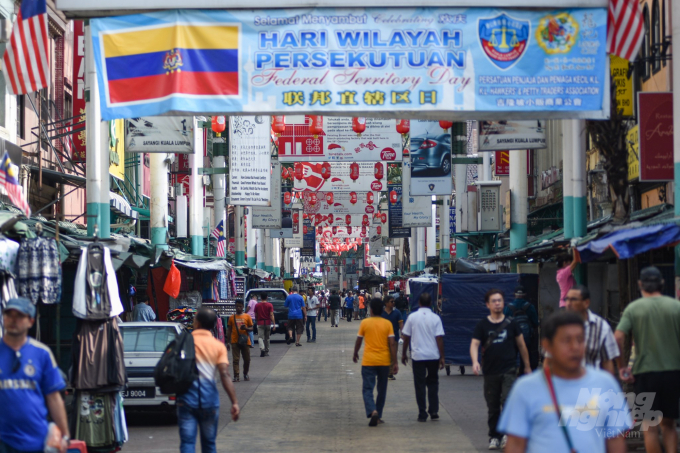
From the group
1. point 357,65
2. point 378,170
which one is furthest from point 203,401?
point 378,170

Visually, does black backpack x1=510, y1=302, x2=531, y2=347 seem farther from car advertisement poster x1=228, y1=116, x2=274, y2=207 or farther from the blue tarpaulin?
car advertisement poster x1=228, y1=116, x2=274, y2=207

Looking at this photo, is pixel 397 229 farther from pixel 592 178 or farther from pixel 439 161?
pixel 592 178

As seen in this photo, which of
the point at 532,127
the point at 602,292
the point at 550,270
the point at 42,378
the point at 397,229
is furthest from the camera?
the point at 397,229

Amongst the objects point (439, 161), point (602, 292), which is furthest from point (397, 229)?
point (602, 292)

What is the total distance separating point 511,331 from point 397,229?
116 feet

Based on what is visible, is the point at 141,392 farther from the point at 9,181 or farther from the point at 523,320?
the point at 523,320

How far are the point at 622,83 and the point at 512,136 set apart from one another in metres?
3.05

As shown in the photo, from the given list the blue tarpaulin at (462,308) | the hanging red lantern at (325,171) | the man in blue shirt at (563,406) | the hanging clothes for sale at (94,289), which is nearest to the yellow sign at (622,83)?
the blue tarpaulin at (462,308)

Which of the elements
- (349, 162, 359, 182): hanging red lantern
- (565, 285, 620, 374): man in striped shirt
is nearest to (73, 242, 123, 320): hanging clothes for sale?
(565, 285, 620, 374): man in striped shirt

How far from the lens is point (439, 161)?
2745 centimetres

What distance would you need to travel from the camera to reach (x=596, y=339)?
28.0 feet

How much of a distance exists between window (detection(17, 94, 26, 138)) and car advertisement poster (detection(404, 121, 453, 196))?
34.8 ft

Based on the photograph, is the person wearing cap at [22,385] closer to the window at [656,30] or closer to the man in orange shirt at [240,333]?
the man in orange shirt at [240,333]

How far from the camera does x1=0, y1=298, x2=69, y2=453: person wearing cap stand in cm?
652
